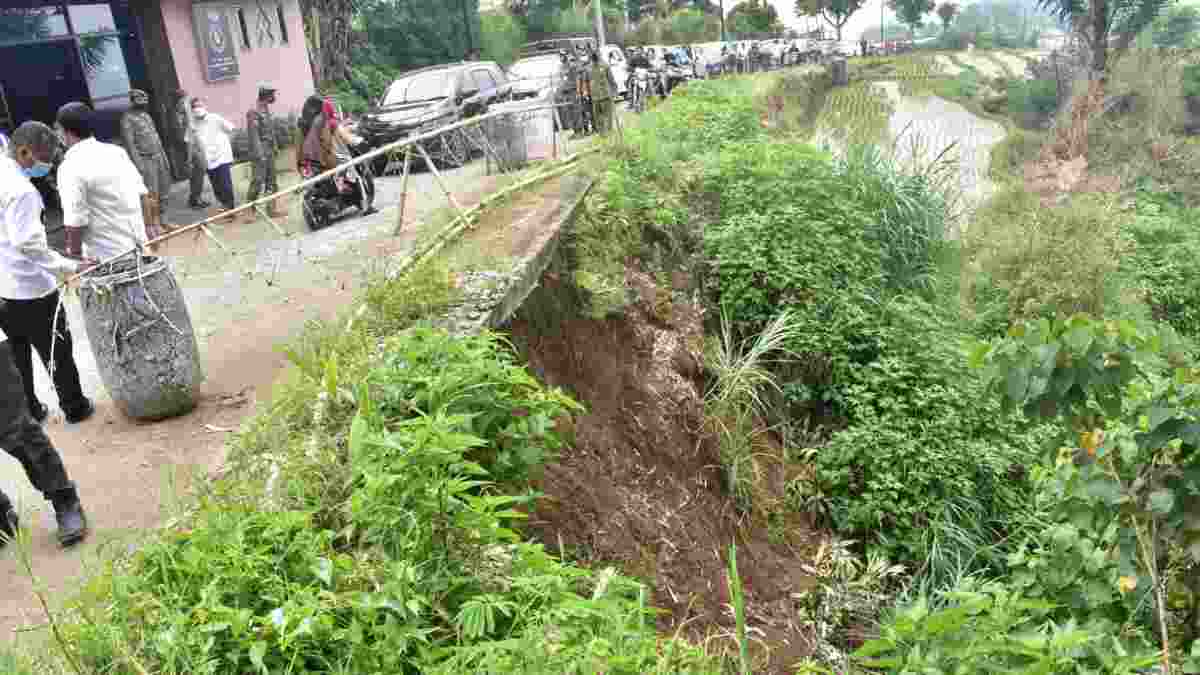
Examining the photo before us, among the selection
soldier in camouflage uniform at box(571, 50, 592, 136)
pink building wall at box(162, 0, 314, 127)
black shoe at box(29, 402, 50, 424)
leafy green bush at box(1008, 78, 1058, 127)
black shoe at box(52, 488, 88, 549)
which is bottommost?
leafy green bush at box(1008, 78, 1058, 127)

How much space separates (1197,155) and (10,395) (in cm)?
2219

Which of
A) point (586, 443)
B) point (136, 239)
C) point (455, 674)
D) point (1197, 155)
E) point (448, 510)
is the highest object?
point (136, 239)

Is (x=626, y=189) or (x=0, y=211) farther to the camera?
(x=626, y=189)

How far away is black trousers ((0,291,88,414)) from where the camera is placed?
198 inches

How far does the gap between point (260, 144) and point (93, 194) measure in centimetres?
631

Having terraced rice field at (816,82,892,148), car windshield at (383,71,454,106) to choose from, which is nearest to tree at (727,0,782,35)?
terraced rice field at (816,82,892,148)

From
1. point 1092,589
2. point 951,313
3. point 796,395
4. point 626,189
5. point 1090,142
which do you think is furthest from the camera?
point 1090,142

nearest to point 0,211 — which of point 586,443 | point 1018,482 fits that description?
point 586,443

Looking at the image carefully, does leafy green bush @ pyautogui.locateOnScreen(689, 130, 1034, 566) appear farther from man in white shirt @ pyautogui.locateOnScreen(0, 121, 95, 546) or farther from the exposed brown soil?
man in white shirt @ pyautogui.locateOnScreen(0, 121, 95, 546)

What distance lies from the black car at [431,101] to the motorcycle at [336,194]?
227 centimetres

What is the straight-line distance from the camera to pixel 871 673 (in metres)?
4.19

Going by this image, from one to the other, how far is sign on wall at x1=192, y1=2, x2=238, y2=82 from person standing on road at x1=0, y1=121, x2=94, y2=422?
36.4 ft

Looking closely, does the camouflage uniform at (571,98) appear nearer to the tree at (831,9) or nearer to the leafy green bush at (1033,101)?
the leafy green bush at (1033,101)

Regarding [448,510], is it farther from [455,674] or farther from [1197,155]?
[1197,155]
